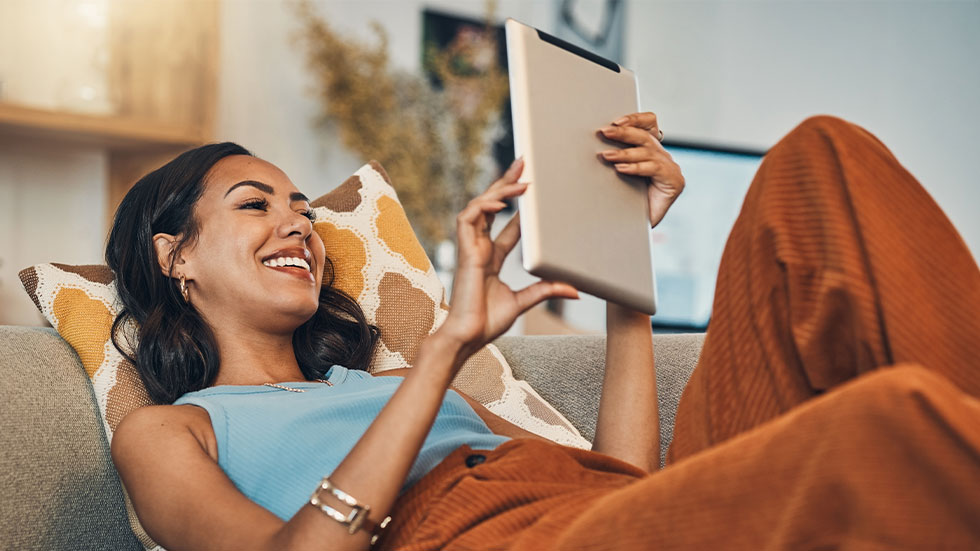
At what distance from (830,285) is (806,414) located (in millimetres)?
184

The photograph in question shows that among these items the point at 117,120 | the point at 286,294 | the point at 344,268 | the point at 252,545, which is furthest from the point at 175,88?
the point at 252,545

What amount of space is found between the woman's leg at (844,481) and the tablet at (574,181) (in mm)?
313

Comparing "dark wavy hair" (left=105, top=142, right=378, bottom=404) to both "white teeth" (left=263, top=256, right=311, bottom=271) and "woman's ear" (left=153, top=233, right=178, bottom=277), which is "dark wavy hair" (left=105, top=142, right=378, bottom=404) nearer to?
"woman's ear" (left=153, top=233, right=178, bottom=277)

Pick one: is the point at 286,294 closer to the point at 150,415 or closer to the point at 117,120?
the point at 150,415

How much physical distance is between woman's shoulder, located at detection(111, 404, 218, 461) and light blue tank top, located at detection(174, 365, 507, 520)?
0.5 inches

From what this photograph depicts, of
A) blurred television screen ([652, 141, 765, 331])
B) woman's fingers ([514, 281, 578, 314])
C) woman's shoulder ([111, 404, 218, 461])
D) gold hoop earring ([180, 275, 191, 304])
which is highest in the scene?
woman's fingers ([514, 281, 578, 314])

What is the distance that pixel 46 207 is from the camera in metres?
2.60

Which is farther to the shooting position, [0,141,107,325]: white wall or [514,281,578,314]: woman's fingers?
[0,141,107,325]: white wall

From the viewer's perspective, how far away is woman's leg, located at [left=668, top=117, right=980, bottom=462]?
0.68m

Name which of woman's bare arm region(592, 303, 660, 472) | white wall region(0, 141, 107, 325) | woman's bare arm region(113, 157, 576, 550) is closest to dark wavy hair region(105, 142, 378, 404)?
woman's bare arm region(113, 157, 576, 550)

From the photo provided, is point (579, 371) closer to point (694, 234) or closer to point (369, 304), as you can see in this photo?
point (369, 304)

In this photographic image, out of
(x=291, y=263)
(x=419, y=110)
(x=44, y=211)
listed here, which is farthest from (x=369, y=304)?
(x=419, y=110)

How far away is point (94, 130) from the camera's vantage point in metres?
2.39

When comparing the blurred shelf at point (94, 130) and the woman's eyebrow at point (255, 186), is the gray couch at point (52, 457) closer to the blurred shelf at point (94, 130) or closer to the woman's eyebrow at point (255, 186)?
the woman's eyebrow at point (255, 186)
